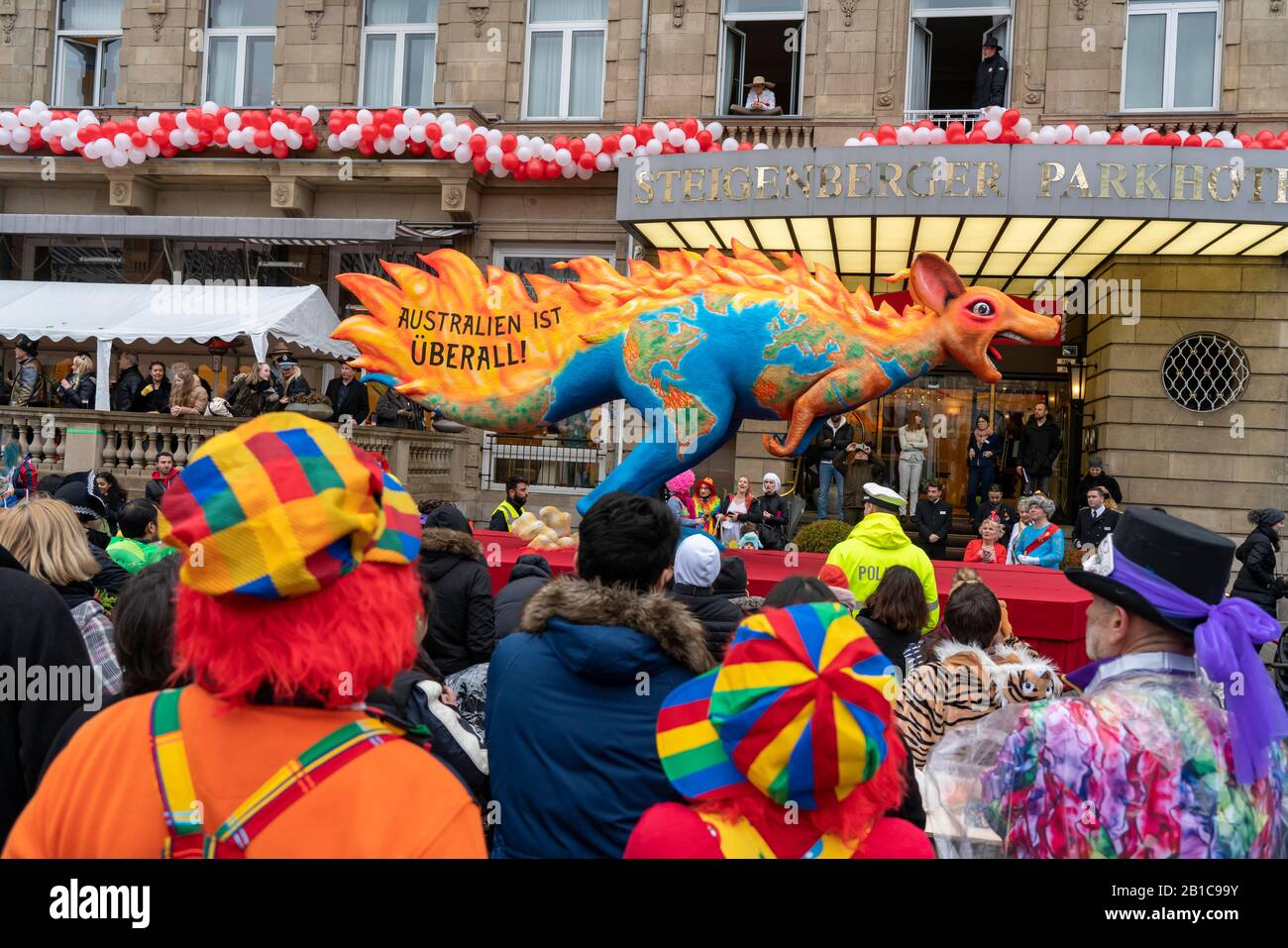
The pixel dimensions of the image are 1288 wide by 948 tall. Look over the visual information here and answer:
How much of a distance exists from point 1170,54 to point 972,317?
11.3m

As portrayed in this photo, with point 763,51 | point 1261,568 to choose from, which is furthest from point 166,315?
point 1261,568

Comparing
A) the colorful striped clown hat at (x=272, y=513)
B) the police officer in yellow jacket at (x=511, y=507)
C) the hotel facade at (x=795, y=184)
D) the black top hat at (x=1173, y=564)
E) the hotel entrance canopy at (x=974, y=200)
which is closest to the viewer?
the colorful striped clown hat at (x=272, y=513)

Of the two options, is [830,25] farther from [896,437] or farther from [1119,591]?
[1119,591]

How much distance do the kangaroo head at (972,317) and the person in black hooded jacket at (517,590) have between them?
177 inches

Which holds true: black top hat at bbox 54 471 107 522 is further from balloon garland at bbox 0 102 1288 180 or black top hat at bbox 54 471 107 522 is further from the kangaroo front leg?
balloon garland at bbox 0 102 1288 180

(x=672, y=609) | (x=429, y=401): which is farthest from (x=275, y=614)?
(x=429, y=401)

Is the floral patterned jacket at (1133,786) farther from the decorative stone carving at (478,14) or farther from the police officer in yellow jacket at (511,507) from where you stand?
the decorative stone carving at (478,14)

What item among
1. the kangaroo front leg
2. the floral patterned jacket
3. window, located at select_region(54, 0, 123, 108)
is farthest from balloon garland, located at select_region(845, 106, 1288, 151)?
window, located at select_region(54, 0, 123, 108)

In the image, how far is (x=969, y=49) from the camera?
1811 cm

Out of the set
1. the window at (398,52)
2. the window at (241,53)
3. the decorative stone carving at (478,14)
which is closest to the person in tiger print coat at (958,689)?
the decorative stone carving at (478,14)

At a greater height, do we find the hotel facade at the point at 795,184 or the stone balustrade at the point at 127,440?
the hotel facade at the point at 795,184

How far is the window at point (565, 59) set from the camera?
735 inches

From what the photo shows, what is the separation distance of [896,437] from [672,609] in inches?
653

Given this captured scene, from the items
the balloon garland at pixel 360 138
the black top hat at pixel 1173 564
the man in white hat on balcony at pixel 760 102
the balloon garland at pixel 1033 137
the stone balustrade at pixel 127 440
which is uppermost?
the man in white hat on balcony at pixel 760 102
